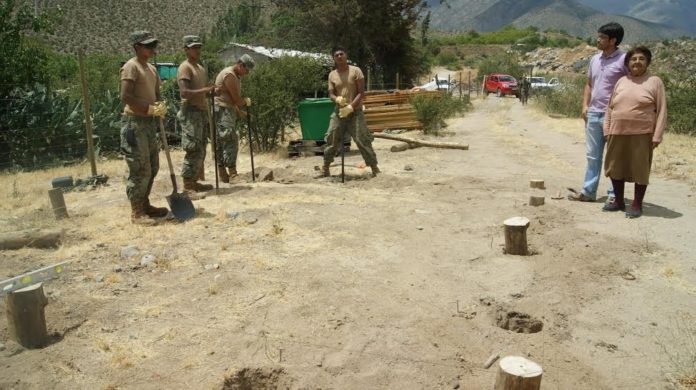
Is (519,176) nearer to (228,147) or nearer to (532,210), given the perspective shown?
(532,210)

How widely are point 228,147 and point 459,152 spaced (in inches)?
186

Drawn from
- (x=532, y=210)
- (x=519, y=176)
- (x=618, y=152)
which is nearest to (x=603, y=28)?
(x=618, y=152)

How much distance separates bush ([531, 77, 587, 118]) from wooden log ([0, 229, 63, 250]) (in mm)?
15744

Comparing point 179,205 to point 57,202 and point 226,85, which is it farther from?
point 226,85

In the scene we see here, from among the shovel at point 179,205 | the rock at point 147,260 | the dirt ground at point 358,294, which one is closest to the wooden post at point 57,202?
the dirt ground at point 358,294

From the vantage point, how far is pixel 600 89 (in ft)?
19.2

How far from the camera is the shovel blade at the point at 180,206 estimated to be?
572 cm

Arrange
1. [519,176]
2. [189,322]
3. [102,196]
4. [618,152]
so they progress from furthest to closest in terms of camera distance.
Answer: [519,176], [102,196], [618,152], [189,322]

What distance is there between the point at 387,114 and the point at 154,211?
8616 mm

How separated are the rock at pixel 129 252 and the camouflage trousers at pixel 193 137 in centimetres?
218

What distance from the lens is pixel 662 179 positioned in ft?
25.6

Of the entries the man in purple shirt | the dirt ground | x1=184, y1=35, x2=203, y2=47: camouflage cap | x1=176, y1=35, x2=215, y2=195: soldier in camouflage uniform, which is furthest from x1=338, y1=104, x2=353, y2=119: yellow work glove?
the man in purple shirt

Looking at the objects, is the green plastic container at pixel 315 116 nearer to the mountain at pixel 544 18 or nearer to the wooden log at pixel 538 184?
the wooden log at pixel 538 184

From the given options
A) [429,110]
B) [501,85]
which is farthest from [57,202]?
[501,85]
